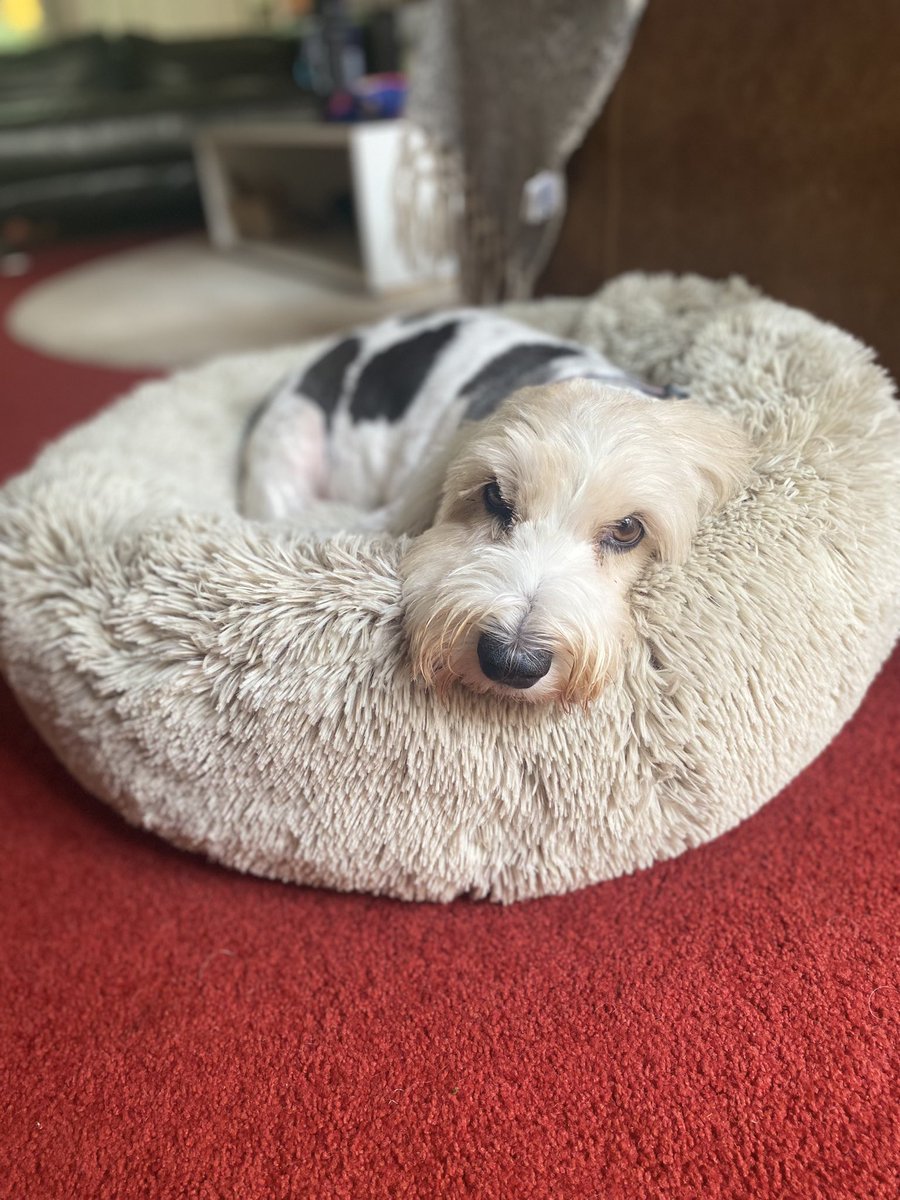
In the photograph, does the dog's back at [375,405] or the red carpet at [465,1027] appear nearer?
the red carpet at [465,1027]

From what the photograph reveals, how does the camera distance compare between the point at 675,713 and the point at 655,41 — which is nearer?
the point at 675,713

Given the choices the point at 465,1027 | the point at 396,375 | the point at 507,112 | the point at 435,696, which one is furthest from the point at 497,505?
the point at 507,112

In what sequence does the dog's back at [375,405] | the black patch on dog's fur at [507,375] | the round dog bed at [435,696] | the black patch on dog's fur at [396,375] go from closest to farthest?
1. the round dog bed at [435,696]
2. the black patch on dog's fur at [507,375]
3. the dog's back at [375,405]
4. the black patch on dog's fur at [396,375]

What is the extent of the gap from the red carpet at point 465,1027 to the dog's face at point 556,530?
0.47 metres

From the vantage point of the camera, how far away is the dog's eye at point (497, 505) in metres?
1.43

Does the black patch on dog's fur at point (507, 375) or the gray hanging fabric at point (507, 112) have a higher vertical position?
the gray hanging fabric at point (507, 112)

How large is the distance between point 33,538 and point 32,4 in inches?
479

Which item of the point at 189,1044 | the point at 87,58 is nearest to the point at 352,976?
the point at 189,1044

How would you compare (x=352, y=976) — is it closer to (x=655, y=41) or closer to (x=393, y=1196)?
(x=393, y=1196)

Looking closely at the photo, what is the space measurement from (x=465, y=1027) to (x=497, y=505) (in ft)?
2.66

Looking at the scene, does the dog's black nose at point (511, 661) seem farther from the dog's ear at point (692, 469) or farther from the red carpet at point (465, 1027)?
the red carpet at point (465, 1027)

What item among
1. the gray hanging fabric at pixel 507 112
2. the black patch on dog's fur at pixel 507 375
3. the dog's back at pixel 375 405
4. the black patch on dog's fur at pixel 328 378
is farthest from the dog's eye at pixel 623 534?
the gray hanging fabric at pixel 507 112

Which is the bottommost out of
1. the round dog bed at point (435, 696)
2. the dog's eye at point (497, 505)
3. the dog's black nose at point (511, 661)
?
the round dog bed at point (435, 696)

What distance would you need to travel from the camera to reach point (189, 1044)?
1.33 meters
